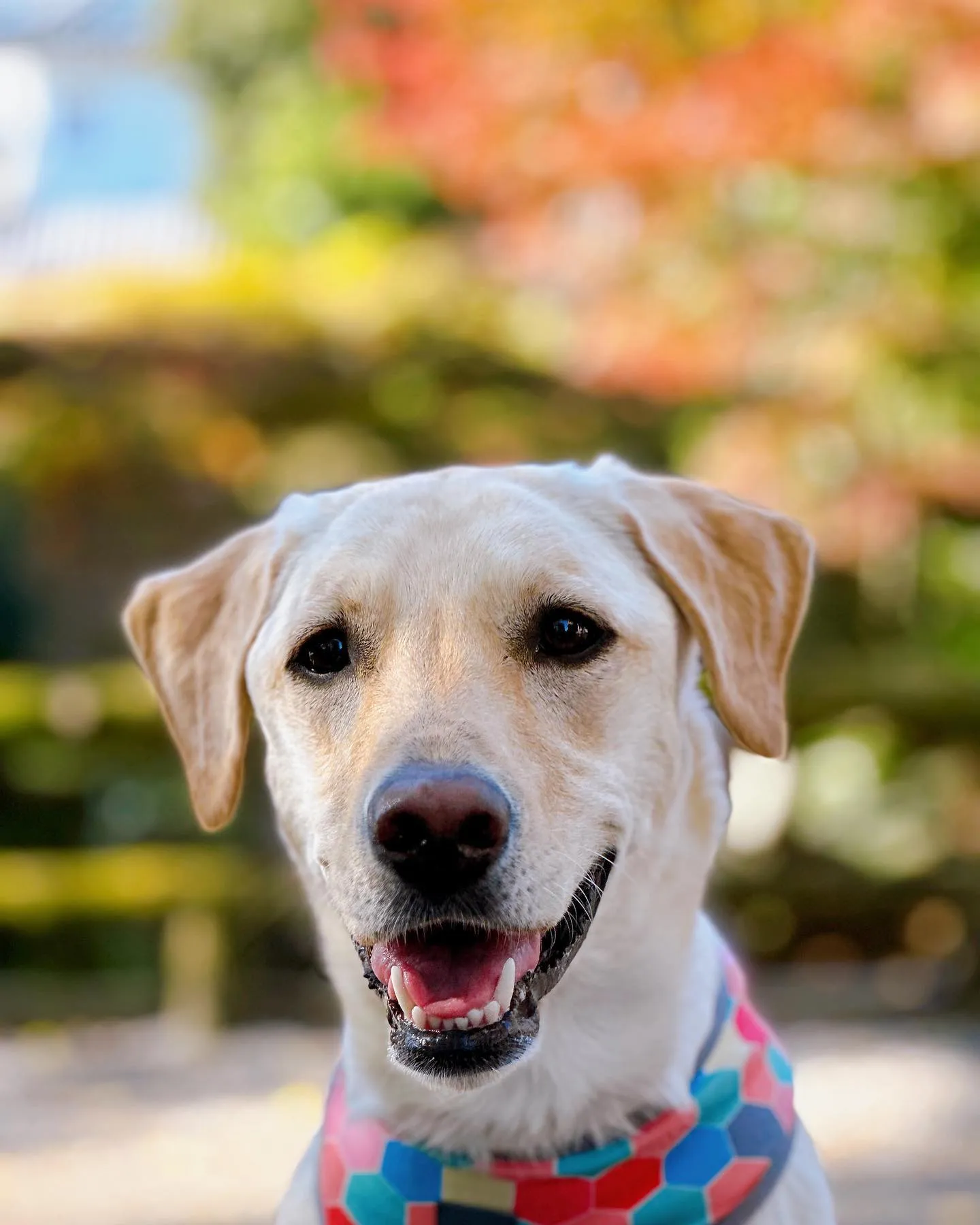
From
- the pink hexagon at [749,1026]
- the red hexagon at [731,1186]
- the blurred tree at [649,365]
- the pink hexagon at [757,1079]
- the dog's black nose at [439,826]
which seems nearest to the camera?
the dog's black nose at [439,826]

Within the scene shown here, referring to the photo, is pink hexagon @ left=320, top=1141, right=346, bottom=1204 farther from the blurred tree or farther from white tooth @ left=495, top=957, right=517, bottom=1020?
the blurred tree

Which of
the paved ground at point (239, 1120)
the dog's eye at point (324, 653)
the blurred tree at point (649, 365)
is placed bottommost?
the paved ground at point (239, 1120)

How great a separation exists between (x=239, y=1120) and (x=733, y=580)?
3967 mm

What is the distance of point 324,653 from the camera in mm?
2234

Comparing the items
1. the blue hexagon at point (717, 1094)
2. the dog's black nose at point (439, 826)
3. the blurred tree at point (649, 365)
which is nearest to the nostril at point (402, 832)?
the dog's black nose at point (439, 826)

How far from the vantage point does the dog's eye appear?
2219 mm

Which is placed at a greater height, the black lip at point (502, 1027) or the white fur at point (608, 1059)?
the black lip at point (502, 1027)

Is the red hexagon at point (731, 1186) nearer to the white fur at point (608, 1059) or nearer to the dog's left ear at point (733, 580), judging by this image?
the white fur at point (608, 1059)

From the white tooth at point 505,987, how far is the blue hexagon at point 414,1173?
34 cm

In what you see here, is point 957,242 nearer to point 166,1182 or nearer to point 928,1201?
point 928,1201

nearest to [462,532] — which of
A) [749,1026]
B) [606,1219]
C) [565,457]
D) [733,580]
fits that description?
[733,580]

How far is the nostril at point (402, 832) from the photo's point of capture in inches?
72.0

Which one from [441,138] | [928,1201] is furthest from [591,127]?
[928,1201]

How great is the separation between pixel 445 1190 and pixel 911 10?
18.1 feet
